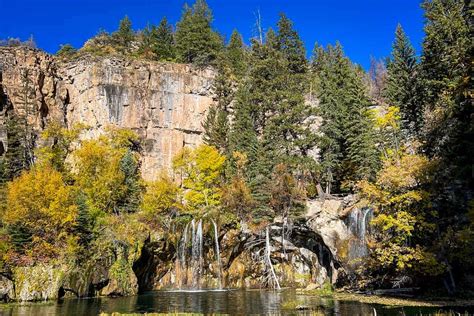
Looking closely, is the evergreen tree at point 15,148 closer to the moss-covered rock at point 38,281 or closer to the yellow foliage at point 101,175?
the yellow foliage at point 101,175

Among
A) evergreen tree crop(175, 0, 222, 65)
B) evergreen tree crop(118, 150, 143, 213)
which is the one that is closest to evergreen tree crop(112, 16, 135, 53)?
evergreen tree crop(175, 0, 222, 65)

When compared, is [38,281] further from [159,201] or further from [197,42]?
[197,42]

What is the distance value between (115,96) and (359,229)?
4769 cm

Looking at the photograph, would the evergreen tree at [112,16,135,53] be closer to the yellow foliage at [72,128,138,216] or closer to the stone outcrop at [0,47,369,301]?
the stone outcrop at [0,47,369,301]

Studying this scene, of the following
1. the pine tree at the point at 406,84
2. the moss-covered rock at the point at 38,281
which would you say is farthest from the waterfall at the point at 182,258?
the pine tree at the point at 406,84

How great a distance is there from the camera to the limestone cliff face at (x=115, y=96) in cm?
6775

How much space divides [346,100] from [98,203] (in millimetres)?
32432

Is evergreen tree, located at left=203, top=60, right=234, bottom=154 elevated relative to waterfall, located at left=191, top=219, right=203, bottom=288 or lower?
elevated

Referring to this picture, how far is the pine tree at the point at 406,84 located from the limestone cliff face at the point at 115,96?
32.9 metres

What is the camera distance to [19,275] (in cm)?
3491

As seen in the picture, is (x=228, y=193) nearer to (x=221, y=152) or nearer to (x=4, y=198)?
(x=221, y=152)

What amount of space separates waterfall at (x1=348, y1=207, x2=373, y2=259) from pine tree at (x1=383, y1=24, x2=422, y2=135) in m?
16.3

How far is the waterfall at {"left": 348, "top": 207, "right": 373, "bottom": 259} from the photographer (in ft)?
119

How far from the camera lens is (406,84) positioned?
163 ft
